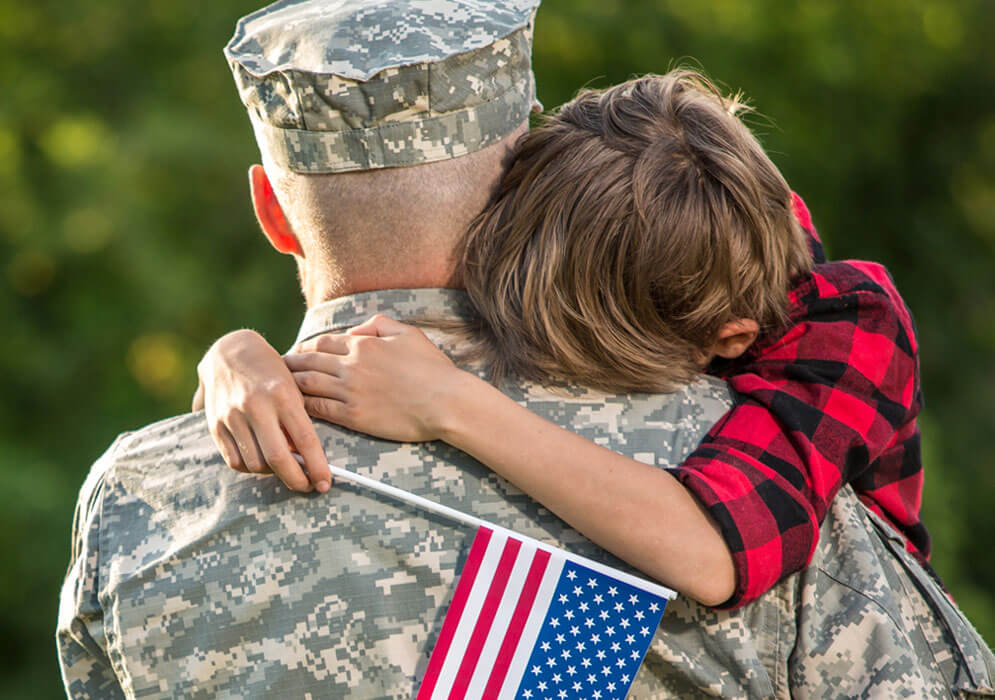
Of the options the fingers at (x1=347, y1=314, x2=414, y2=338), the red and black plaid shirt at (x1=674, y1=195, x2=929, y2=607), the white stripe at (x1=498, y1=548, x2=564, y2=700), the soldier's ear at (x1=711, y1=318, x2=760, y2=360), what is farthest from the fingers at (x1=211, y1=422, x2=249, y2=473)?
the soldier's ear at (x1=711, y1=318, x2=760, y2=360)

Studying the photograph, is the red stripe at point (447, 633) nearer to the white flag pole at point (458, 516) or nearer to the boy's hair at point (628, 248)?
the white flag pole at point (458, 516)

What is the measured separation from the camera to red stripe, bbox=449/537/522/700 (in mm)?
1610

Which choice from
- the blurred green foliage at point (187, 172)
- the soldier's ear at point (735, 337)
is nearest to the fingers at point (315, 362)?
the soldier's ear at point (735, 337)

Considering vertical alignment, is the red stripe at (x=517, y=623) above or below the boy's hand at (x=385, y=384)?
below

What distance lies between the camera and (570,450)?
1610 millimetres

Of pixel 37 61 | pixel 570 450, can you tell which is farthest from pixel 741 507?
pixel 37 61

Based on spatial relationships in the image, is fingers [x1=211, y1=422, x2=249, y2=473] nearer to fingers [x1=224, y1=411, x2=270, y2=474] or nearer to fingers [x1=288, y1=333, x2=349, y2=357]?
fingers [x1=224, y1=411, x2=270, y2=474]

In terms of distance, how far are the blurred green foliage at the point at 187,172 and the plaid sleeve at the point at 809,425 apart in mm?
4886

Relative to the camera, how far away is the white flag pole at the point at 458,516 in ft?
5.30

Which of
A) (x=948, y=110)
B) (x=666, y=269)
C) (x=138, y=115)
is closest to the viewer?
(x=666, y=269)

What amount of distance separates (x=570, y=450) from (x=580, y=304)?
256mm

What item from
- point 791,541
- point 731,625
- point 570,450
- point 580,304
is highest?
point 580,304

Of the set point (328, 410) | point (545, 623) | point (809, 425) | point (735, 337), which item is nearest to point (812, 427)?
point (809, 425)

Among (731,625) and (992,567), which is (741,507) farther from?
(992,567)
